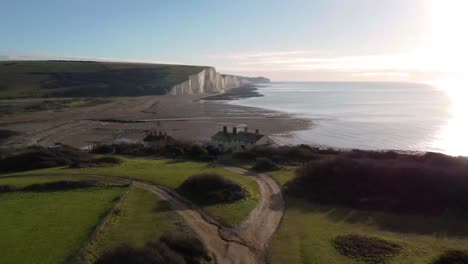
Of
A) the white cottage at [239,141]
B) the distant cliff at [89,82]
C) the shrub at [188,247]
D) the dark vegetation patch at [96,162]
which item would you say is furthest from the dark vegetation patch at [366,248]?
the distant cliff at [89,82]

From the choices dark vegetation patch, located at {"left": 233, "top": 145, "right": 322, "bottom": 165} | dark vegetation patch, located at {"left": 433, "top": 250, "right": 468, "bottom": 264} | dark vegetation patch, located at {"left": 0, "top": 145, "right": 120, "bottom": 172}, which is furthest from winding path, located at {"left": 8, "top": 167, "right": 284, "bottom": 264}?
dark vegetation patch, located at {"left": 233, "top": 145, "right": 322, "bottom": 165}

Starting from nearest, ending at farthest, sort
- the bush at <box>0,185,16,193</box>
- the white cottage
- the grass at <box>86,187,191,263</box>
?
the grass at <box>86,187,191,263</box>
the bush at <box>0,185,16,193</box>
the white cottage

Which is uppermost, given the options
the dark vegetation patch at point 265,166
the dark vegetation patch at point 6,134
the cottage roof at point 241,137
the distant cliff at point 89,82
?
the distant cliff at point 89,82

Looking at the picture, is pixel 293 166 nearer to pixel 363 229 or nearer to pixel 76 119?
pixel 363 229

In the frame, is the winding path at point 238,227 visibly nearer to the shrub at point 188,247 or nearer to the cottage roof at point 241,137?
the shrub at point 188,247

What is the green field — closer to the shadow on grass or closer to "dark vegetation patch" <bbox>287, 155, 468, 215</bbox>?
the shadow on grass

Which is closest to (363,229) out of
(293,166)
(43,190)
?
(293,166)
